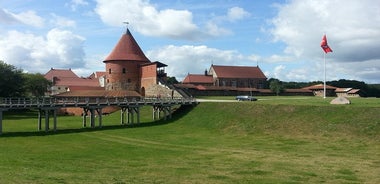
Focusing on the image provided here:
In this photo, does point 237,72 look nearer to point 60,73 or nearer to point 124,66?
point 124,66

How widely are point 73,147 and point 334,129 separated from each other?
18809 mm

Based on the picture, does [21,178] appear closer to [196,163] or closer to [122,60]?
[196,163]

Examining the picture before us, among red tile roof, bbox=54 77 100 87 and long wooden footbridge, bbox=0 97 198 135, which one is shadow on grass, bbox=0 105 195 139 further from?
red tile roof, bbox=54 77 100 87

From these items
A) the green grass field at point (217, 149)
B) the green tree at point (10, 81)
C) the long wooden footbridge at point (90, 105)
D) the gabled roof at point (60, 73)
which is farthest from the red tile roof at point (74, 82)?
the green grass field at point (217, 149)

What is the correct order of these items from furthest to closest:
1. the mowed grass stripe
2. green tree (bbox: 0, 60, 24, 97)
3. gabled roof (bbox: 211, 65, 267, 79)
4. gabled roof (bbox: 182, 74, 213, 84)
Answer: gabled roof (bbox: 182, 74, 213, 84) < gabled roof (bbox: 211, 65, 267, 79) < green tree (bbox: 0, 60, 24, 97) < the mowed grass stripe

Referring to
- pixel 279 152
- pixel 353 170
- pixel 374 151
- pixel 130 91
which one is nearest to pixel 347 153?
pixel 374 151

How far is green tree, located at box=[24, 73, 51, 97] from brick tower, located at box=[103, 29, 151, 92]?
20188mm

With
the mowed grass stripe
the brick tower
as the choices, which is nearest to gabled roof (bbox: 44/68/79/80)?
the brick tower

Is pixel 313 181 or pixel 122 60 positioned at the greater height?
pixel 122 60

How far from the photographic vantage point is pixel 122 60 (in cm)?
6994

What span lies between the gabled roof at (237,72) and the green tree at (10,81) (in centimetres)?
4259

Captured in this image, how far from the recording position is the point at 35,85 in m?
83.1

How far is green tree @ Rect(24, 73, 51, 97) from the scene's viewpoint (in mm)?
82062

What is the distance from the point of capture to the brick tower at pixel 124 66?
70250 millimetres
